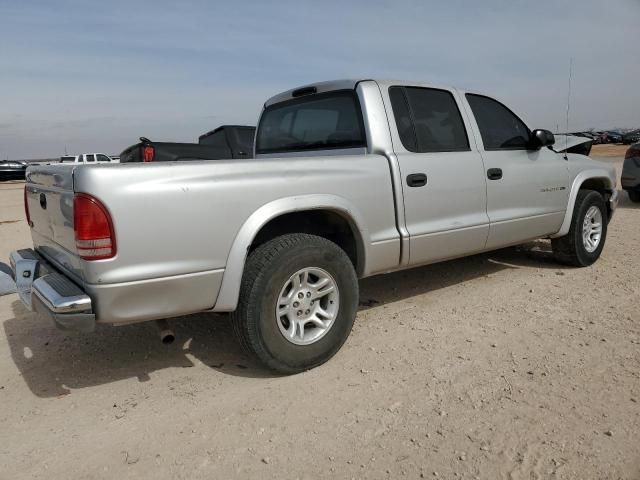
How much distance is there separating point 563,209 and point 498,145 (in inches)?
43.5

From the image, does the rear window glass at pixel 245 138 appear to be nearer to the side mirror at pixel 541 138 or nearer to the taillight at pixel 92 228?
the side mirror at pixel 541 138

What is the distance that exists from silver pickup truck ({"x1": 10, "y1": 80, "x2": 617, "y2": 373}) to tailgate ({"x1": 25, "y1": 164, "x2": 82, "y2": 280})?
0.02m

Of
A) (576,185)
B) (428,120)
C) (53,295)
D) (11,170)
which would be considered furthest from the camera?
(11,170)

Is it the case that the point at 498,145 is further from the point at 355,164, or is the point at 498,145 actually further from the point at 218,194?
the point at 218,194

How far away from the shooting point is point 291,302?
3041mm

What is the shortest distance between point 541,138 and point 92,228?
3811 millimetres

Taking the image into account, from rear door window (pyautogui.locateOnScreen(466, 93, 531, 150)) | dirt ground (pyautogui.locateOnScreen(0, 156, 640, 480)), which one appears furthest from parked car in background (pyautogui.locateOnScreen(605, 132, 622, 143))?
dirt ground (pyautogui.locateOnScreen(0, 156, 640, 480))

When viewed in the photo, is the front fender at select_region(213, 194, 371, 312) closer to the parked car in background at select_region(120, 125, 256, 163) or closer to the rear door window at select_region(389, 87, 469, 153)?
the rear door window at select_region(389, 87, 469, 153)

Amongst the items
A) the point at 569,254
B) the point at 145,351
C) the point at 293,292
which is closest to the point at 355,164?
the point at 293,292

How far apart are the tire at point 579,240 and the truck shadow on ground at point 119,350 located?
1493mm

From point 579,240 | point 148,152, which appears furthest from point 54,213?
point 148,152

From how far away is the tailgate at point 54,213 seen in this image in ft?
8.53

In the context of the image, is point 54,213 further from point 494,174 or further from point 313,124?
point 494,174

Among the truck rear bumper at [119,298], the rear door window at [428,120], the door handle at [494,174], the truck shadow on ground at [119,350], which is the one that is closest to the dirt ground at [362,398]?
the truck shadow on ground at [119,350]
